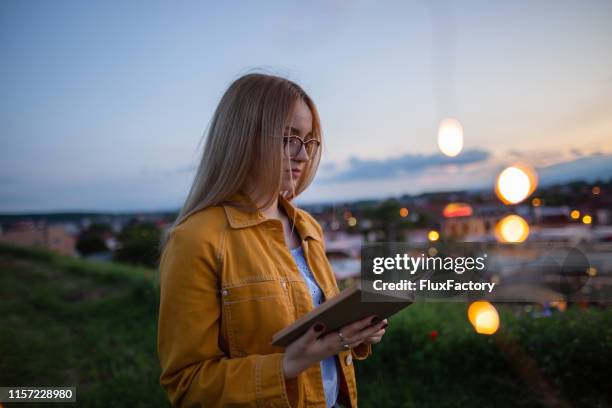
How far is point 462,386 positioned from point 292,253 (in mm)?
2186

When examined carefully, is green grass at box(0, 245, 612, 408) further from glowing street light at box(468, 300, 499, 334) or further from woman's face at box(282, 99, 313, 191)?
woman's face at box(282, 99, 313, 191)

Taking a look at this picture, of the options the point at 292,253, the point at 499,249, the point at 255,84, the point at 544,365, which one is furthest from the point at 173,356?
the point at 544,365

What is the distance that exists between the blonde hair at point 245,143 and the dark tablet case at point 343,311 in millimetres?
482

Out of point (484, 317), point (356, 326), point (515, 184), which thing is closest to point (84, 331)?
point (484, 317)

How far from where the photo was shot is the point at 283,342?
3.92ft

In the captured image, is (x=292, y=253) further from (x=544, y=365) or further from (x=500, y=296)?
(x=544, y=365)

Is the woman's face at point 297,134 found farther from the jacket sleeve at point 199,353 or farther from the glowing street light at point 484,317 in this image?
the glowing street light at point 484,317

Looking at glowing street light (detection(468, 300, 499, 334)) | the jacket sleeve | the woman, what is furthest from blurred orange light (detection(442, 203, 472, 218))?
the jacket sleeve

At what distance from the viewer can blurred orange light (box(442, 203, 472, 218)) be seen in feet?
12.8

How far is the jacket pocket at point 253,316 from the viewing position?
129cm

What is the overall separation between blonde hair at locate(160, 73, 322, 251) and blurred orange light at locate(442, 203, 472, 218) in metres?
Answer: 2.91

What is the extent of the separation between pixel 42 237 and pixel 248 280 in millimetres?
8450

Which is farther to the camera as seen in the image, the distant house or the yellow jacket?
the distant house

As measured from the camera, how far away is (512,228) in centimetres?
333
